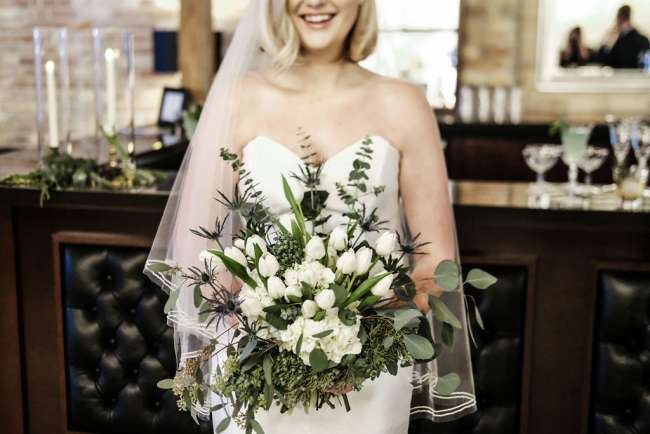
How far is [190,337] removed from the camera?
2195 mm

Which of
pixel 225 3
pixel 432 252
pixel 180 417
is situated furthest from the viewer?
pixel 225 3

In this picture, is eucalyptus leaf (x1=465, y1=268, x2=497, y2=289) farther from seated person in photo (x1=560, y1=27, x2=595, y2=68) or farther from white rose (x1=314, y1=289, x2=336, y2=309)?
seated person in photo (x1=560, y1=27, x2=595, y2=68)

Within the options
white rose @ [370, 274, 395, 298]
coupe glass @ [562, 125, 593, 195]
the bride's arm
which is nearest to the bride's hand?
the bride's arm

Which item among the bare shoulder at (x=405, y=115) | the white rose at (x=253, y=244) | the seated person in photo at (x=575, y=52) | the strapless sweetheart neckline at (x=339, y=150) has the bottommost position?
the white rose at (x=253, y=244)

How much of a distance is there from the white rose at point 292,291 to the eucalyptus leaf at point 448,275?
0.28 meters

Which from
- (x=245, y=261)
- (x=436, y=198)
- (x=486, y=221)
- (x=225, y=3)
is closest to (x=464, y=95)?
(x=225, y=3)

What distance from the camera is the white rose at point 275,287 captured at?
1588 mm

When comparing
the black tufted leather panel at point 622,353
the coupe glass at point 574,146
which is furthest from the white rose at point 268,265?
the coupe glass at point 574,146

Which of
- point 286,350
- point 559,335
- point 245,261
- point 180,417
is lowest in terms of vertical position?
point 180,417

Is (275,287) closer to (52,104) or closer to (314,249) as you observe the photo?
(314,249)

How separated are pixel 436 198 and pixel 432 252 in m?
0.14

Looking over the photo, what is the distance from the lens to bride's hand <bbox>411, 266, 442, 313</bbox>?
1.93 meters

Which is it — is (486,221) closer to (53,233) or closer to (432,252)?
(432,252)

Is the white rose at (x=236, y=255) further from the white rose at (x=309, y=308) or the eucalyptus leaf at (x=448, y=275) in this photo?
the eucalyptus leaf at (x=448, y=275)
